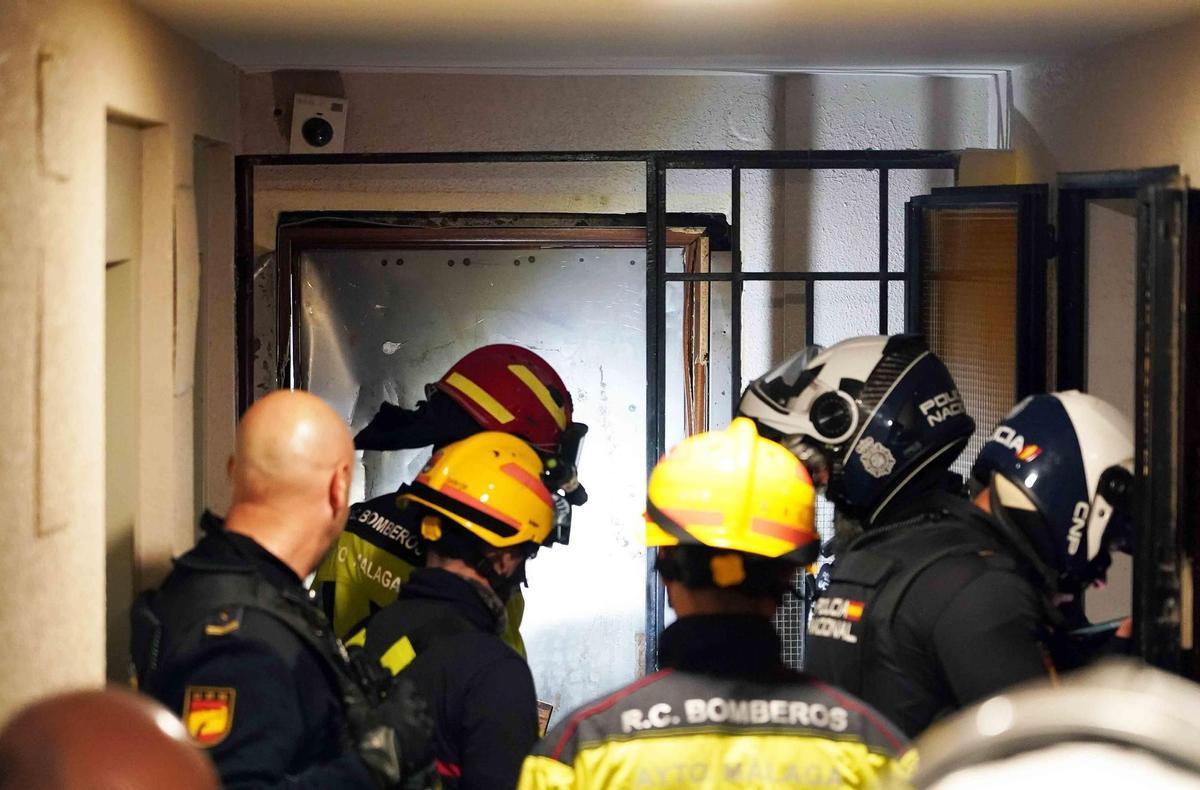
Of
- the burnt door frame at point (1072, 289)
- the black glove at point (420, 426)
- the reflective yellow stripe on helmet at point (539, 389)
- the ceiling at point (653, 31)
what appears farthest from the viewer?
the reflective yellow stripe on helmet at point (539, 389)

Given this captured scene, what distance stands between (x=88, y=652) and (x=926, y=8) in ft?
6.94

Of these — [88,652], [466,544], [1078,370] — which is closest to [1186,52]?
[1078,370]

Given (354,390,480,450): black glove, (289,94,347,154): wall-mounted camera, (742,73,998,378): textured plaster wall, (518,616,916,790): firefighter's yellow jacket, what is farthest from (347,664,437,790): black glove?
(742,73,998,378): textured plaster wall

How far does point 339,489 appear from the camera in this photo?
2674mm

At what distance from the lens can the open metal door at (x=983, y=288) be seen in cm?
384

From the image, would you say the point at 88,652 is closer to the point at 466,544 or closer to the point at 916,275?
the point at 466,544

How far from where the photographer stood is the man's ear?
8.73 ft

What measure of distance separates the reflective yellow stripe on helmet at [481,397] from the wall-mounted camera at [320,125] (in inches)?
30.0

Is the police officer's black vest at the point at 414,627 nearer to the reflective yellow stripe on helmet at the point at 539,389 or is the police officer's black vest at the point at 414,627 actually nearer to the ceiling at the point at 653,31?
the ceiling at the point at 653,31

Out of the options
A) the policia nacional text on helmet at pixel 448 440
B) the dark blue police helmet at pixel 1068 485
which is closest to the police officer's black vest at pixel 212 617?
the policia nacional text on helmet at pixel 448 440


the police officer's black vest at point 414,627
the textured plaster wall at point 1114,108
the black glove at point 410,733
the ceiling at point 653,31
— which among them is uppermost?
the ceiling at point 653,31

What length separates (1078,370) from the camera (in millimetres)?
3836

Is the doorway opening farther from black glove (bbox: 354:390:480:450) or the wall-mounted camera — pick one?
the wall-mounted camera

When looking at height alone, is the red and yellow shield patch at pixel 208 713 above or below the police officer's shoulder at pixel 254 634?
below
